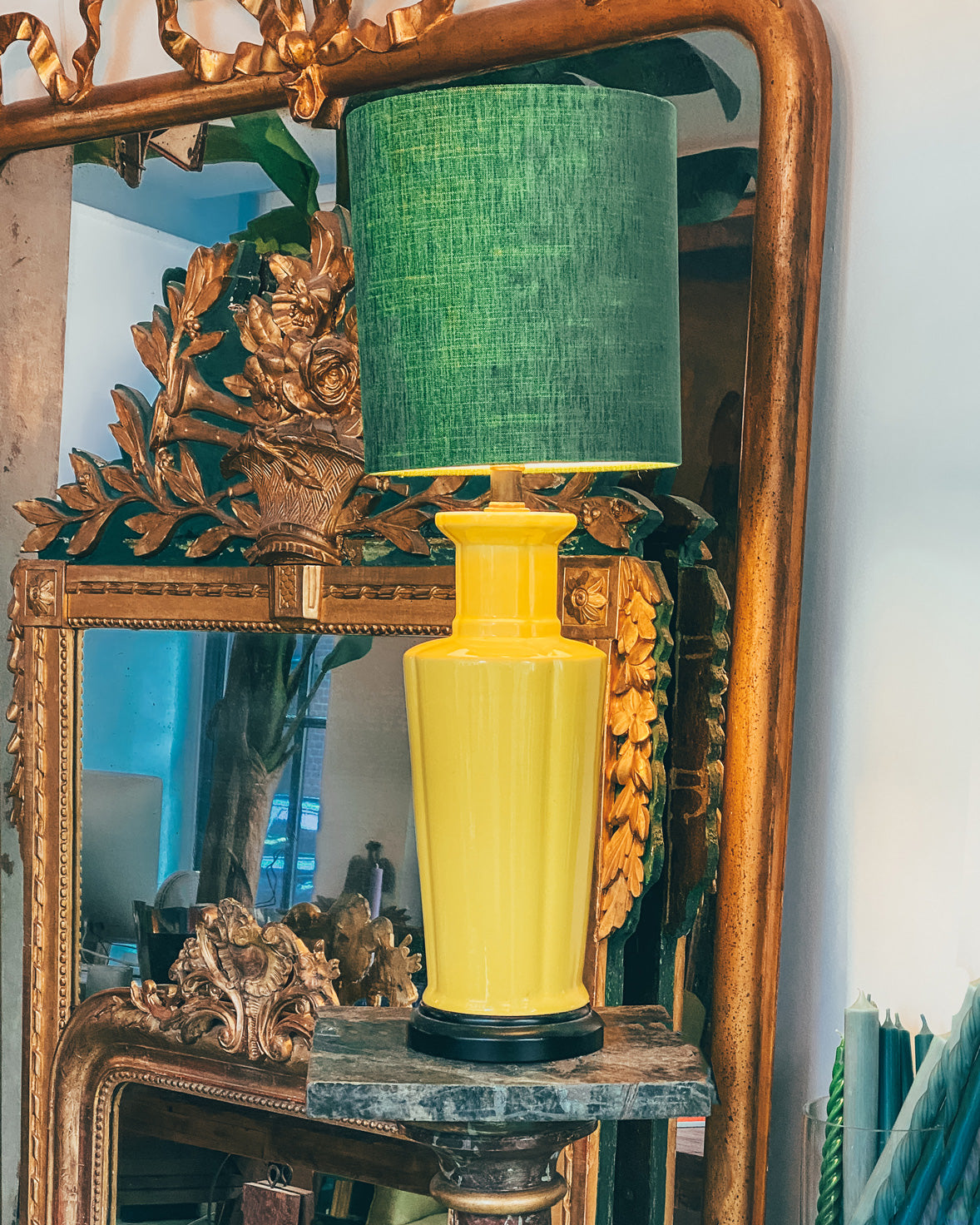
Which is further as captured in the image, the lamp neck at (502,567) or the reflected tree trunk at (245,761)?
the reflected tree trunk at (245,761)

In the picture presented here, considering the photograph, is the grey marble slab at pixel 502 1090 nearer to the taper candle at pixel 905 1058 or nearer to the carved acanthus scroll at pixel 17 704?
the taper candle at pixel 905 1058

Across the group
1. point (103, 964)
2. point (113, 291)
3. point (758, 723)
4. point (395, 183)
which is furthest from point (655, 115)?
point (103, 964)

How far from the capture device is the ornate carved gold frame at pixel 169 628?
1.13 meters

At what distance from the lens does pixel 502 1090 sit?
2.91 ft

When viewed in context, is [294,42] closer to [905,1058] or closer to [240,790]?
[240,790]

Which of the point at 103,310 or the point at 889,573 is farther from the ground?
the point at 103,310

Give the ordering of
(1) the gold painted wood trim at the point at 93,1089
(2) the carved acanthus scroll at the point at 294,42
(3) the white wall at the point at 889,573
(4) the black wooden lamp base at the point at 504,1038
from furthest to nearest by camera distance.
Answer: (1) the gold painted wood trim at the point at 93,1089 → (2) the carved acanthus scroll at the point at 294,42 → (3) the white wall at the point at 889,573 → (4) the black wooden lamp base at the point at 504,1038

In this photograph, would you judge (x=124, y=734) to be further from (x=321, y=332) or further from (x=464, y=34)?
(x=464, y=34)

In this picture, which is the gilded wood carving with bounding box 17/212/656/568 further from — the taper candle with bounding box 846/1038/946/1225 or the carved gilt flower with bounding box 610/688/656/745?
the taper candle with bounding box 846/1038/946/1225

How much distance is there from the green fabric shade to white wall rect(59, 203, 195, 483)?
0.64m

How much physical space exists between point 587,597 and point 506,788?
0.27 m

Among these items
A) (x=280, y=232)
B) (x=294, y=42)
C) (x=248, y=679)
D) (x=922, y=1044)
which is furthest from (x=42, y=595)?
(x=922, y=1044)

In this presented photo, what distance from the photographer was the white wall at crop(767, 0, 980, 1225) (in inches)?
42.5

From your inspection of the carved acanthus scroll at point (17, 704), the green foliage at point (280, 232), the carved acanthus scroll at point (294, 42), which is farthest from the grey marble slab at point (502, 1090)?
the carved acanthus scroll at point (294, 42)
